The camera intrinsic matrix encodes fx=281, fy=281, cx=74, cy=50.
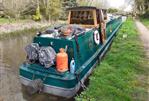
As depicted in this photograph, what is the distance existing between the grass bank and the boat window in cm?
164

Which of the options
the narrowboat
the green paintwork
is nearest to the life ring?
the green paintwork

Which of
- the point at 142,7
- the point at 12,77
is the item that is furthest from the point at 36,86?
the point at 142,7

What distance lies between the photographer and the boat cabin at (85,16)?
36.3 feet

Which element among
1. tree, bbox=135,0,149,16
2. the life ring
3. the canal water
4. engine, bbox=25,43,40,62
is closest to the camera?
the canal water

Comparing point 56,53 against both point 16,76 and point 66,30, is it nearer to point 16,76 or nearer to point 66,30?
point 66,30

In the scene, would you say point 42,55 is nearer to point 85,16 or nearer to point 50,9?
point 85,16

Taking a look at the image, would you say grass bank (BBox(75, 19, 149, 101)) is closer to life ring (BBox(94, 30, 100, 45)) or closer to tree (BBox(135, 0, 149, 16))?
life ring (BBox(94, 30, 100, 45))

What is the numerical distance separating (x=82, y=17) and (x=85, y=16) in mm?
141

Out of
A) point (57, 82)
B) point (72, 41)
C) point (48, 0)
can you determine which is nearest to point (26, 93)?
point (57, 82)

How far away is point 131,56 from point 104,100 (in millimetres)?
4182

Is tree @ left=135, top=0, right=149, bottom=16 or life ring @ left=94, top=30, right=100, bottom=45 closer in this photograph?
life ring @ left=94, top=30, right=100, bottom=45

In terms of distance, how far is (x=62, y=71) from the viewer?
775cm

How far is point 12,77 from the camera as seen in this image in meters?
9.90

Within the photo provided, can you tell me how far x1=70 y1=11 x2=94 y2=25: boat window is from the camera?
1116 centimetres
